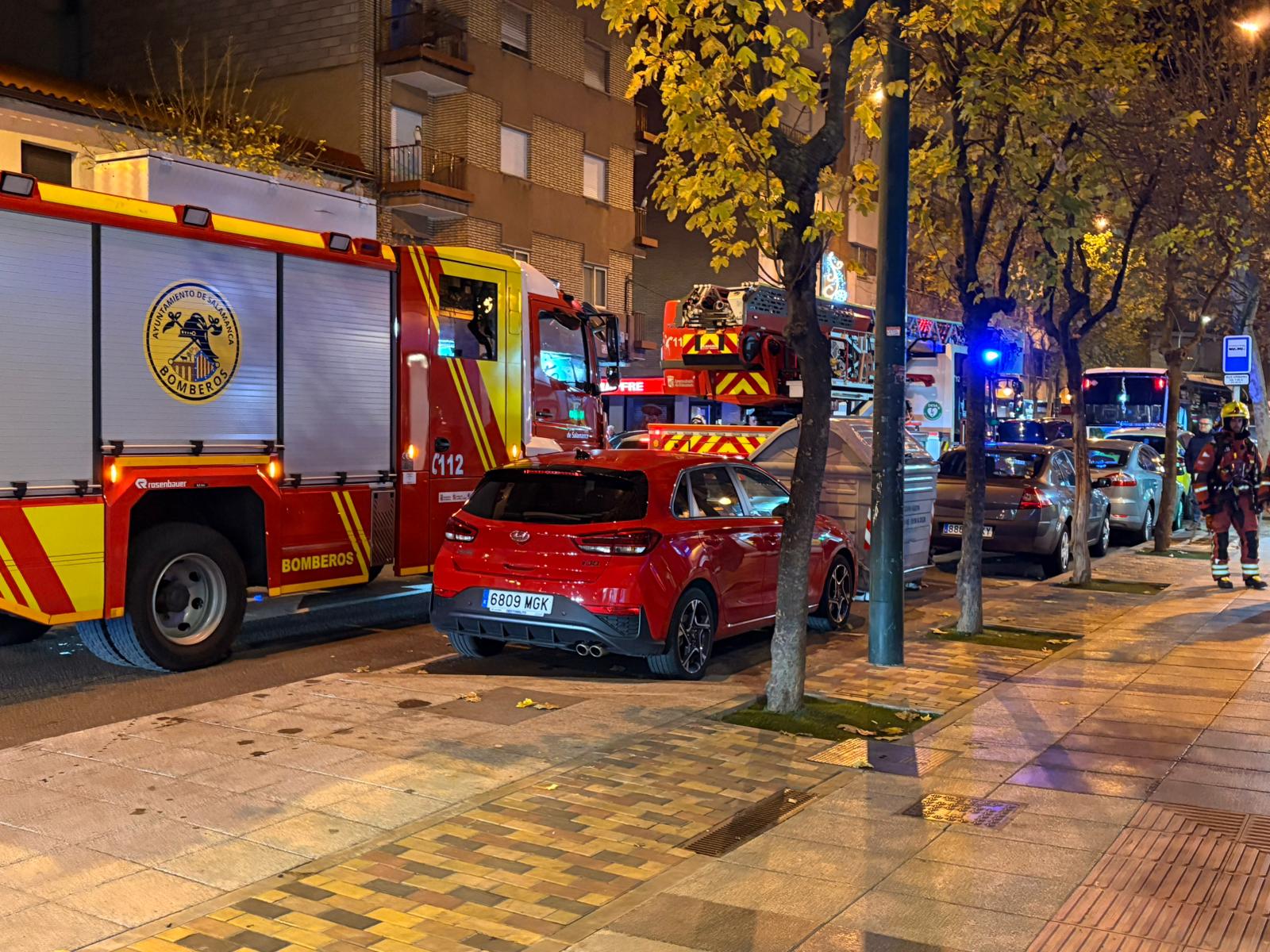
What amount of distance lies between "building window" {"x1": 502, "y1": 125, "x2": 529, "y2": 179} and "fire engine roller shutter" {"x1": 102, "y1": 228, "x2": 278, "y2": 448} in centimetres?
2052

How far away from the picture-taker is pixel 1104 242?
625 inches

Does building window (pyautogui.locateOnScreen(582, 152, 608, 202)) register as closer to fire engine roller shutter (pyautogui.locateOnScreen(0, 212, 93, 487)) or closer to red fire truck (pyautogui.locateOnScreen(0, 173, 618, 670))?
red fire truck (pyautogui.locateOnScreen(0, 173, 618, 670))

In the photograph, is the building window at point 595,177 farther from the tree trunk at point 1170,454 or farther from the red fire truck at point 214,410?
the red fire truck at point 214,410

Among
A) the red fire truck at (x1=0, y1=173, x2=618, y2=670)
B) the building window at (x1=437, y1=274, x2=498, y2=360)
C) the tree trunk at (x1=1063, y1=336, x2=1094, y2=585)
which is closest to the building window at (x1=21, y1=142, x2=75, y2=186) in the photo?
the building window at (x1=437, y1=274, x2=498, y2=360)

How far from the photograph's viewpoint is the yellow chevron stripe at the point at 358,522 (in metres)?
9.91

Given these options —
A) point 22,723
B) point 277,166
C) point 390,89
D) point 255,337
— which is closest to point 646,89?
point 390,89

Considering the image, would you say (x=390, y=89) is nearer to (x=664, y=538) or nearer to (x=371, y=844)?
(x=664, y=538)

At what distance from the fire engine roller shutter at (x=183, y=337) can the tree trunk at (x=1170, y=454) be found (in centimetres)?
1256

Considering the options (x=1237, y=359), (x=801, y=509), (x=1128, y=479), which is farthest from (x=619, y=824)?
(x=1128, y=479)

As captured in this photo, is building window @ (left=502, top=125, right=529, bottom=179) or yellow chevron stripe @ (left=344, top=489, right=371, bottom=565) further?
building window @ (left=502, top=125, right=529, bottom=179)

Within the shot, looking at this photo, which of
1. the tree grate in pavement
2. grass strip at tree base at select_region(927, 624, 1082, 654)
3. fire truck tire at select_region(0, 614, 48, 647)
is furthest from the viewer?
grass strip at tree base at select_region(927, 624, 1082, 654)

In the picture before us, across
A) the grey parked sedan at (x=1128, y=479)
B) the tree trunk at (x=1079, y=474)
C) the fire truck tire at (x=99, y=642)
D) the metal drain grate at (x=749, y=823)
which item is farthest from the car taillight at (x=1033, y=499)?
the fire truck tire at (x=99, y=642)

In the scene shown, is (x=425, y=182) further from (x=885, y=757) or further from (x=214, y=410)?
(x=885, y=757)

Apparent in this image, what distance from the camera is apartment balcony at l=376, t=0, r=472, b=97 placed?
2586 cm
